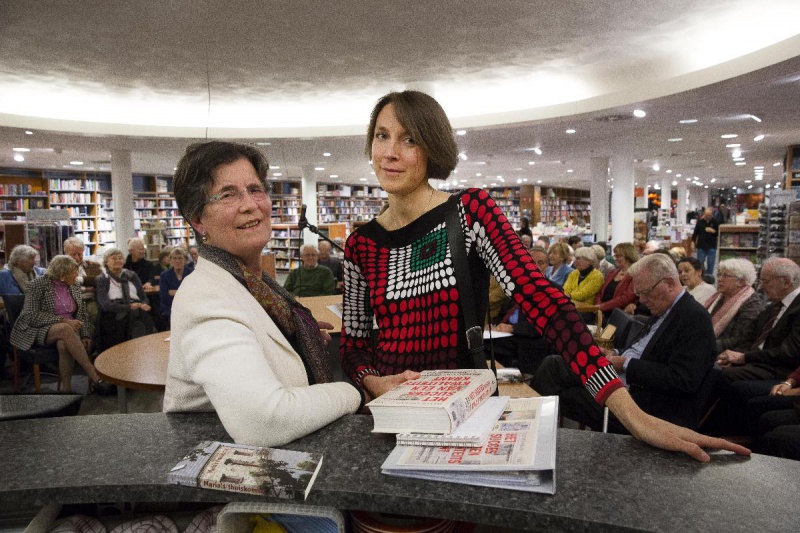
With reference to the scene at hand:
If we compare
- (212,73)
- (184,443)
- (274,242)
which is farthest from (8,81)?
(274,242)

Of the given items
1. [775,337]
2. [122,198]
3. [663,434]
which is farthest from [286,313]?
[122,198]

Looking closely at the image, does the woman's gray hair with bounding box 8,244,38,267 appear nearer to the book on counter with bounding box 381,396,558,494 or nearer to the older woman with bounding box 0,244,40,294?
the older woman with bounding box 0,244,40,294

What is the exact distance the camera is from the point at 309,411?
3.21ft

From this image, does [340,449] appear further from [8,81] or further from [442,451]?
[8,81]

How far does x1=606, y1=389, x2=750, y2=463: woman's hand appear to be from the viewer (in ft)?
2.99

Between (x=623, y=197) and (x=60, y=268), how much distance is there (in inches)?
374

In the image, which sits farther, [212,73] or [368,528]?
[212,73]

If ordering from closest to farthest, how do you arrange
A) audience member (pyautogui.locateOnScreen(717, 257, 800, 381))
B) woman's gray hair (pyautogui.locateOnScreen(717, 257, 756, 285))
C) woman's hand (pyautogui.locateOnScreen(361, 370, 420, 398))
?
woman's hand (pyautogui.locateOnScreen(361, 370, 420, 398)) → audience member (pyautogui.locateOnScreen(717, 257, 800, 381)) → woman's gray hair (pyautogui.locateOnScreen(717, 257, 756, 285))

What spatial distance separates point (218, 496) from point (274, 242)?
57.3 feet

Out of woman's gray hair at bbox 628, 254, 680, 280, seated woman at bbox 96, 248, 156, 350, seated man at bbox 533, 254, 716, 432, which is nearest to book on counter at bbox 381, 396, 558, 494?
seated man at bbox 533, 254, 716, 432

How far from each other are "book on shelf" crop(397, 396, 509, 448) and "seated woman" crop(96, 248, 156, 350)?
618 cm

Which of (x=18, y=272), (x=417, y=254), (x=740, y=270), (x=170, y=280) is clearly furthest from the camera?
(x=170, y=280)

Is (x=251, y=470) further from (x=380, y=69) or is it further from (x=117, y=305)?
(x=380, y=69)

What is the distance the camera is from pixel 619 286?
6.18m
